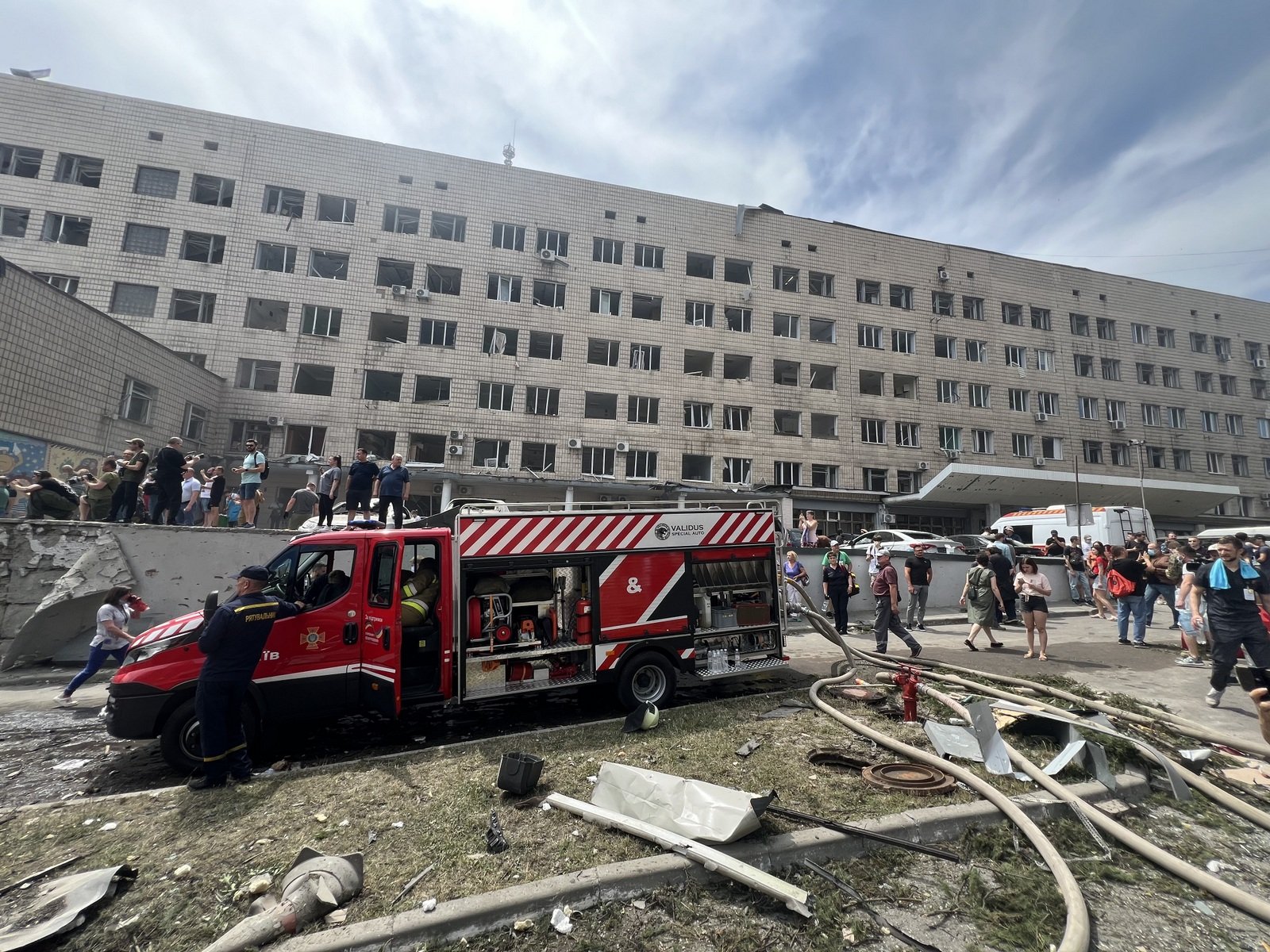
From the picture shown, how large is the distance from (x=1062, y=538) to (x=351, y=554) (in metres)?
23.7

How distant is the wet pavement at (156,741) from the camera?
17.3 feet

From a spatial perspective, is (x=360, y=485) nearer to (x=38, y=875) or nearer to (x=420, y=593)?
(x=420, y=593)

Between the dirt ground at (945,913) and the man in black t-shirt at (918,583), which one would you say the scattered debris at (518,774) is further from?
the man in black t-shirt at (918,583)

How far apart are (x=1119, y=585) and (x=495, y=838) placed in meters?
12.5

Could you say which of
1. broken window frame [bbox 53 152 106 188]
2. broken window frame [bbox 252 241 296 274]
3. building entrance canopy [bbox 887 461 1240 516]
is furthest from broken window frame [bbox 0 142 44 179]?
building entrance canopy [bbox 887 461 1240 516]

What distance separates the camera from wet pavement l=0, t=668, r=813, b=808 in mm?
5277

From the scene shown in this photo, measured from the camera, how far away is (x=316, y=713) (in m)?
5.62

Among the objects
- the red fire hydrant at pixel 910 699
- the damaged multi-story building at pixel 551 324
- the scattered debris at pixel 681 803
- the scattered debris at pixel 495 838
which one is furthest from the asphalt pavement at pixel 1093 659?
the damaged multi-story building at pixel 551 324

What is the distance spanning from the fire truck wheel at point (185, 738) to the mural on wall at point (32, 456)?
12.9 metres

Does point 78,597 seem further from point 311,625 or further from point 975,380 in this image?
point 975,380

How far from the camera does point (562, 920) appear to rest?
9.91 feet

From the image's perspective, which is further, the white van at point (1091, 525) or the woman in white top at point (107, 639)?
the white van at point (1091, 525)

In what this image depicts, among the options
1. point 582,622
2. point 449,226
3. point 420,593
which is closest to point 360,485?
point 420,593

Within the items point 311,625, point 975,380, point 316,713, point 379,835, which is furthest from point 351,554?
point 975,380
